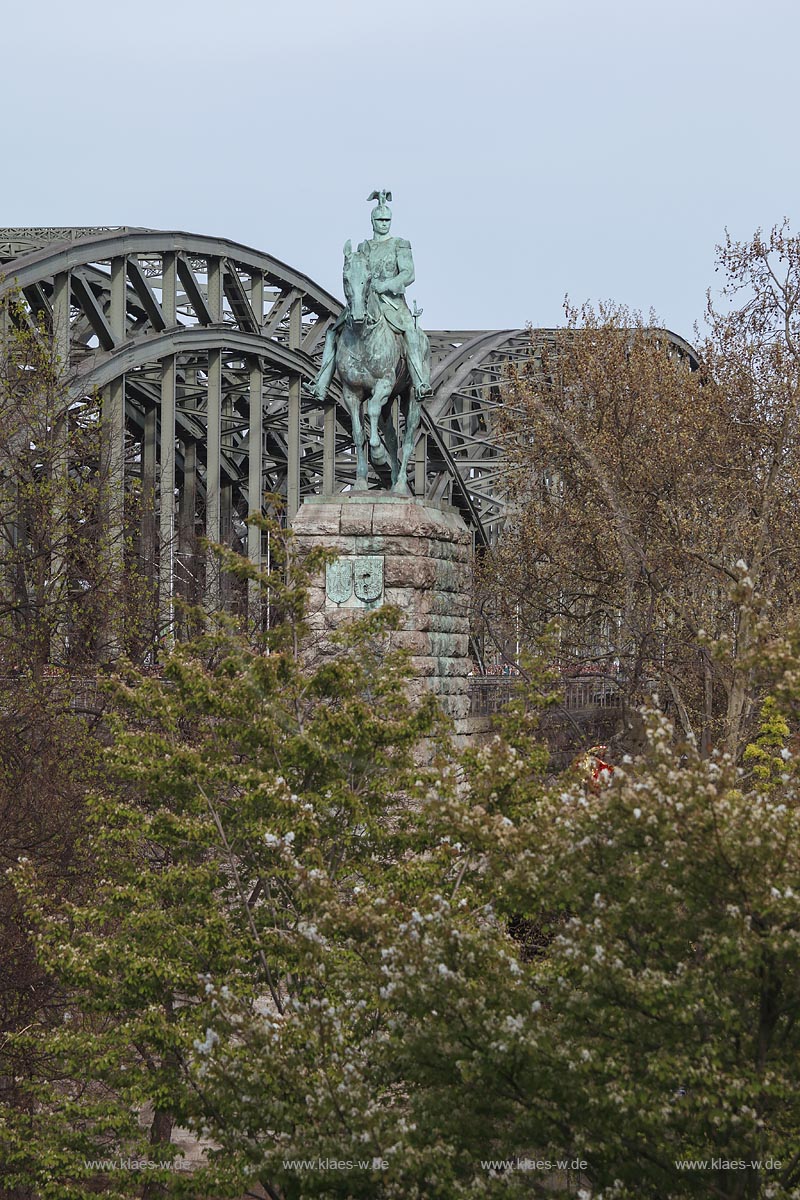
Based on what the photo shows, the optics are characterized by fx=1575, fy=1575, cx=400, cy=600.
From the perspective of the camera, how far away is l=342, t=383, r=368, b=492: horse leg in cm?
1847

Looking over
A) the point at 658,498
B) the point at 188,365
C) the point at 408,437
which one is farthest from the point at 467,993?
the point at 188,365

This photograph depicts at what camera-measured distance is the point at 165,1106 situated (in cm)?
1151

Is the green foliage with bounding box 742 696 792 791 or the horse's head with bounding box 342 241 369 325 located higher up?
the horse's head with bounding box 342 241 369 325

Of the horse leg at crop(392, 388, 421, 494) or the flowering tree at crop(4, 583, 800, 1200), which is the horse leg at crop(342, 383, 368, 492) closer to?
the horse leg at crop(392, 388, 421, 494)

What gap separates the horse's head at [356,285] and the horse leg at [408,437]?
46.7 inches

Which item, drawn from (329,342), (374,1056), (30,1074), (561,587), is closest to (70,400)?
A: (329,342)

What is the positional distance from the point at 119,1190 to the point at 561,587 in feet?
79.7

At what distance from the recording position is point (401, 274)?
18469 mm

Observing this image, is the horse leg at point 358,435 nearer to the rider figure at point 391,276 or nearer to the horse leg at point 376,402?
the horse leg at point 376,402

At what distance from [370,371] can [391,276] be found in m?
1.13

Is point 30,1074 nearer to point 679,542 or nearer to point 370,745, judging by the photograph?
point 370,745

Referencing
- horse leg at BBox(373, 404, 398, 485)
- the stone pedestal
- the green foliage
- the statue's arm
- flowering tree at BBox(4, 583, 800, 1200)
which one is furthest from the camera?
the green foliage

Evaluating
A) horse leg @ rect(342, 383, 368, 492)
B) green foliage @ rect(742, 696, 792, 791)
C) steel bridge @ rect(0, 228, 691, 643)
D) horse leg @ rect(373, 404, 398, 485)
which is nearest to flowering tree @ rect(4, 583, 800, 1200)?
horse leg @ rect(342, 383, 368, 492)

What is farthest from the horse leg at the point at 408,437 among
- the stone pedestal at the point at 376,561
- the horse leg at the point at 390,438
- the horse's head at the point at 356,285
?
the horse's head at the point at 356,285
